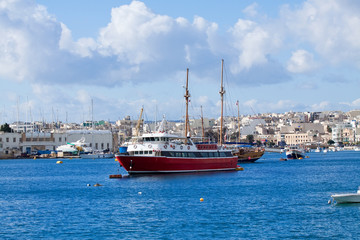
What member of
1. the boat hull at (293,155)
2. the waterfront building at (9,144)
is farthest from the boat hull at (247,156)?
the waterfront building at (9,144)

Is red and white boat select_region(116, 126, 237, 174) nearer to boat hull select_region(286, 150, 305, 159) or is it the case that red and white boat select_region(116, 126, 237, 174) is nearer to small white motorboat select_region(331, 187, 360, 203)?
small white motorboat select_region(331, 187, 360, 203)

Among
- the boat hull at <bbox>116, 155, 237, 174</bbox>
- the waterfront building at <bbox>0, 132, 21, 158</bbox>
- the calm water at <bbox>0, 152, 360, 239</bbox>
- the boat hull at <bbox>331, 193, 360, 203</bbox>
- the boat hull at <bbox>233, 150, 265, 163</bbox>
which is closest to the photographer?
the calm water at <bbox>0, 152, 360, 239</bbox>

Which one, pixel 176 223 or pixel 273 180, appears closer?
pixel 176 223

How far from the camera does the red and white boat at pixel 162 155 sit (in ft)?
219

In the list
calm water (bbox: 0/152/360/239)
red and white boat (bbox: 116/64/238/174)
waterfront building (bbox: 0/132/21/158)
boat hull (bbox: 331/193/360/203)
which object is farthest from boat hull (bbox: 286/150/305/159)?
boat hull (bbox: 331/193/360/203)

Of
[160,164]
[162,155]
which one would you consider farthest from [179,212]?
[162,155]

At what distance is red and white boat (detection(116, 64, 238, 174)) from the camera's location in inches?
2628

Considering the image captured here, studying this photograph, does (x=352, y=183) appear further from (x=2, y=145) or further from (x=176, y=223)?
(x=2, y=145)

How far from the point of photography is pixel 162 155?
222 ft

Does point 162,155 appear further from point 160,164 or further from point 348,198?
point 348,198

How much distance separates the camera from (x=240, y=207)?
41.1m

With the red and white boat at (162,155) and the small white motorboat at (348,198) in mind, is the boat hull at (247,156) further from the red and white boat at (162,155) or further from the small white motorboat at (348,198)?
the small white motorboat at (348,198)

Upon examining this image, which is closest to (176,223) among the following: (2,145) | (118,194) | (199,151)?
(118,194)

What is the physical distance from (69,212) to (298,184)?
26.6 meters
